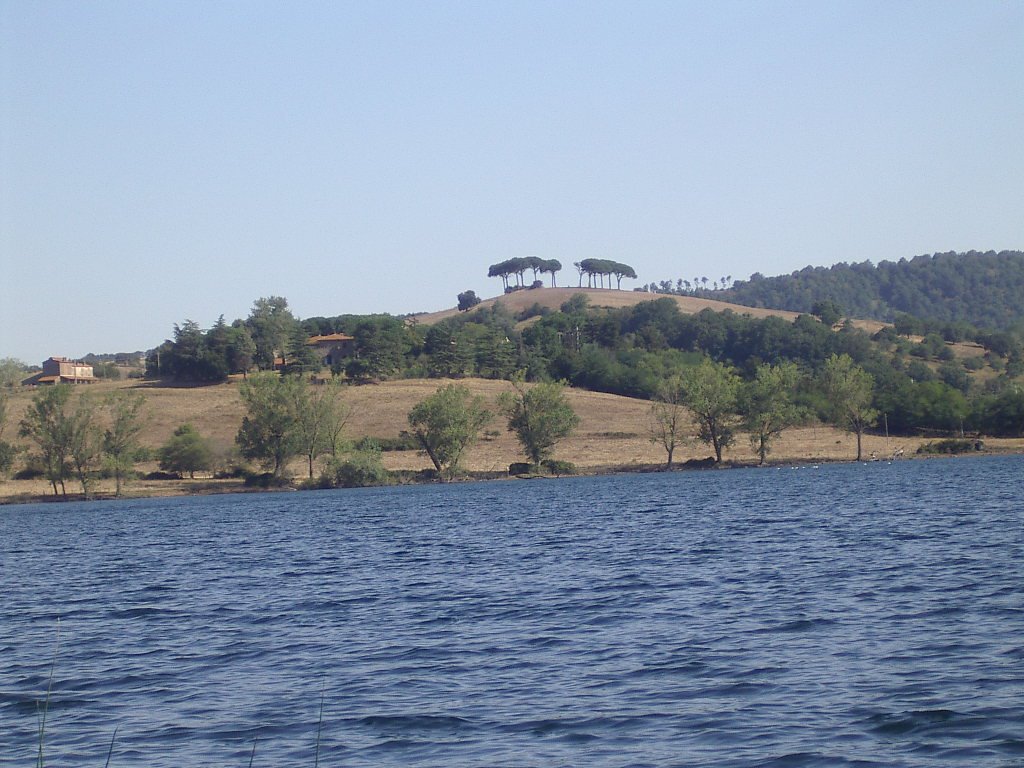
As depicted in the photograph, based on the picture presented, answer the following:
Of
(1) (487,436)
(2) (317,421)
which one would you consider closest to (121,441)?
(2) (317,421)

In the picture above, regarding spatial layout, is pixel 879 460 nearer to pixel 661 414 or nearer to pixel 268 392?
pixel 661 414

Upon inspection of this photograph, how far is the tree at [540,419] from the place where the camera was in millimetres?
108250

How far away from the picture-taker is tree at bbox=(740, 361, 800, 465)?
109438 millimetres

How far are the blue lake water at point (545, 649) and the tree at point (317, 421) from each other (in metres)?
58.1

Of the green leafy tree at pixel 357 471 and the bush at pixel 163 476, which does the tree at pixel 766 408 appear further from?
the bush at pixel 163 476

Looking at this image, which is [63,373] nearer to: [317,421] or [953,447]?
[317,421]

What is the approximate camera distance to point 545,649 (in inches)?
806

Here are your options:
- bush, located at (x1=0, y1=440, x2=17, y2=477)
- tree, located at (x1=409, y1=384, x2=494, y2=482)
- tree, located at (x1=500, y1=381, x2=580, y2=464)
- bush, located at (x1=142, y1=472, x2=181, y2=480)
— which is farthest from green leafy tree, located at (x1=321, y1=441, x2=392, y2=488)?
bush, located at (x1=0, y1=440, x2=17, y2=477)

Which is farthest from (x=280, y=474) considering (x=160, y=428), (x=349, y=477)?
(x=160, y=428)

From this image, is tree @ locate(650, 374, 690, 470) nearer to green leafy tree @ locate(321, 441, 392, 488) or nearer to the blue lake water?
green leafy tree @ locate(321, 441, 392, 488)

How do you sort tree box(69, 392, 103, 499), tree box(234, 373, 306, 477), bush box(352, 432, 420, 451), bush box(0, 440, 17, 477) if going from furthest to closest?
bush box(352, 432, 420, 451)
tree box(234, 373, 306, 477)
bush box(0, 440, 17, 477)
tree box(69, 392, 103, 499)

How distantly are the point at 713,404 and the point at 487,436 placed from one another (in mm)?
26430

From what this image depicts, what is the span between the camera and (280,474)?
10531 centimetres

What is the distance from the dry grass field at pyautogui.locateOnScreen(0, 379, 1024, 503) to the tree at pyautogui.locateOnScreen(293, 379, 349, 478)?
5.17 m
